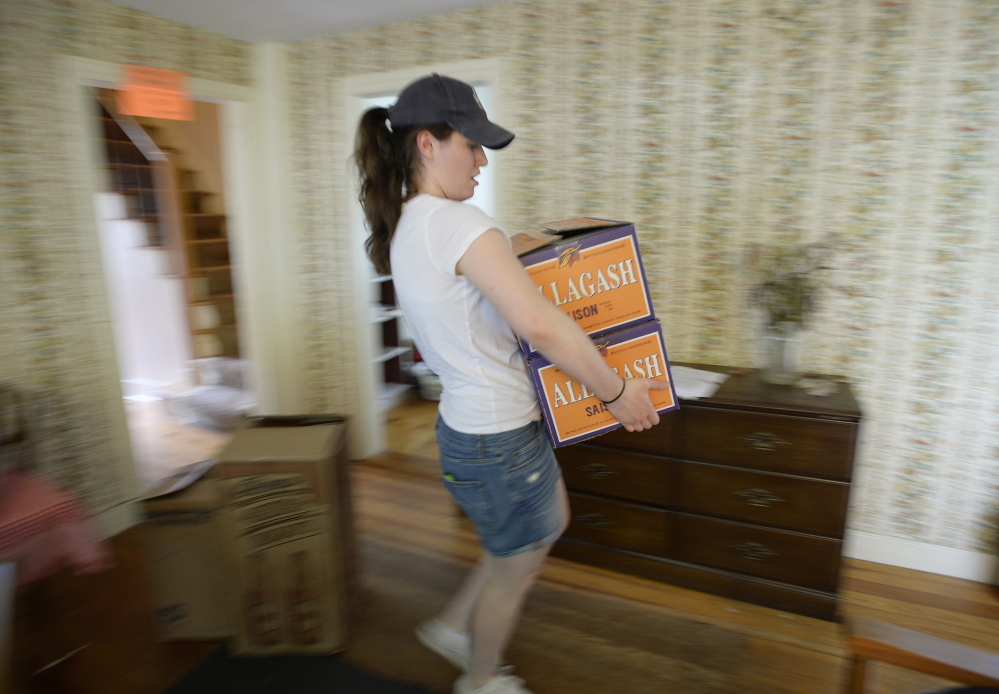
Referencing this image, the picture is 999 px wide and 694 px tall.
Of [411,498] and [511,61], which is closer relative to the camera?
[511,61]

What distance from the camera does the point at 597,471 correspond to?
2.10m

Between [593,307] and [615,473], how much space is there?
1.01 metres

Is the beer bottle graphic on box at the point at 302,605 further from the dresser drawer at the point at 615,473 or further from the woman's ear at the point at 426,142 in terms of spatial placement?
the woman's ear at the point at 426,142

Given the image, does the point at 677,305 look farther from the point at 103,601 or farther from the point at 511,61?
the point at 103,601

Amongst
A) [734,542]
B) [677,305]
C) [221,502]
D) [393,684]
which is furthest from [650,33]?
[393,684]

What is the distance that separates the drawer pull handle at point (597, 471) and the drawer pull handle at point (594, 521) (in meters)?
0.16

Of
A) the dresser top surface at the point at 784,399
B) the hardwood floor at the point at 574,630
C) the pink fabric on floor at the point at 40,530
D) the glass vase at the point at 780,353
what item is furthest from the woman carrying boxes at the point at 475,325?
the pink fabric on floor at the point at 40,530

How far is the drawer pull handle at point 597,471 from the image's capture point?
2086 millimetres

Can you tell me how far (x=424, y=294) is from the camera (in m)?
1.15

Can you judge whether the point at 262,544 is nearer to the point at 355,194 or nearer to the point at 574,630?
the point at 574,630

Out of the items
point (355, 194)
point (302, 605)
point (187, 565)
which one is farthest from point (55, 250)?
point (302, 605)

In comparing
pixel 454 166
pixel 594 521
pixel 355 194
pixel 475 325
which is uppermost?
pixel 355 194

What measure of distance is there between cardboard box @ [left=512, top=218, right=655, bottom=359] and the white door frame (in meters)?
1.42

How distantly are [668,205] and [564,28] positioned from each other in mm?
854
